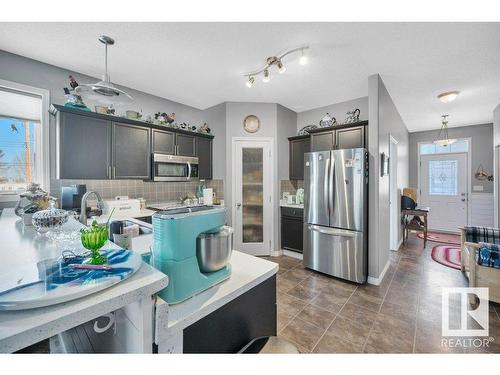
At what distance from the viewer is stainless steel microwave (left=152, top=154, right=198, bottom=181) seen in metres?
3.34

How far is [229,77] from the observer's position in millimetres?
2924

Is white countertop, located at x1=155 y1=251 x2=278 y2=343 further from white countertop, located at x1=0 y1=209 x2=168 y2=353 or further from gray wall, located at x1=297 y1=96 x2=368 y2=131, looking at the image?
gray wall, located at x1=297 y1=96 x2=368 y2=131

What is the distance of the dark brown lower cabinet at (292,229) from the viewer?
369 centimetres

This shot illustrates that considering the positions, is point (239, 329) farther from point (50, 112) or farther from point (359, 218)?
point (50, 112)

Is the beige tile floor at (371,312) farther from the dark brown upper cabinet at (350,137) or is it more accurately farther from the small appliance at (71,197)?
the small appliance at (71,197)

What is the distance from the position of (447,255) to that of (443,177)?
9.03 feet

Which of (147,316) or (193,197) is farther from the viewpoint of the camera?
(193,197)

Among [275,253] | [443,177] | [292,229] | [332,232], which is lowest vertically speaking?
[275,253]

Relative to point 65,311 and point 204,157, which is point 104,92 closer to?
point 65,311

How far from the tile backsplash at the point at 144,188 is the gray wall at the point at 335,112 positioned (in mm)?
2099

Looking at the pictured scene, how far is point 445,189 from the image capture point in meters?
5.61

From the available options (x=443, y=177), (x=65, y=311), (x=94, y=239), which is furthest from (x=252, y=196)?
(x=443, y=177)

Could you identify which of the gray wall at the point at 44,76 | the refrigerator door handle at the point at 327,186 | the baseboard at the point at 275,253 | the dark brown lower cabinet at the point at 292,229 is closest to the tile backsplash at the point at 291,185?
the dark brown lower cabinet at the point at 292,229

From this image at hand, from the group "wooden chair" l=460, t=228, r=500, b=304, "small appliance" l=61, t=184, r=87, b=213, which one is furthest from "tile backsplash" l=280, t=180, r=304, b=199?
"small appliance" l=61, t=184, r=87, b=213
